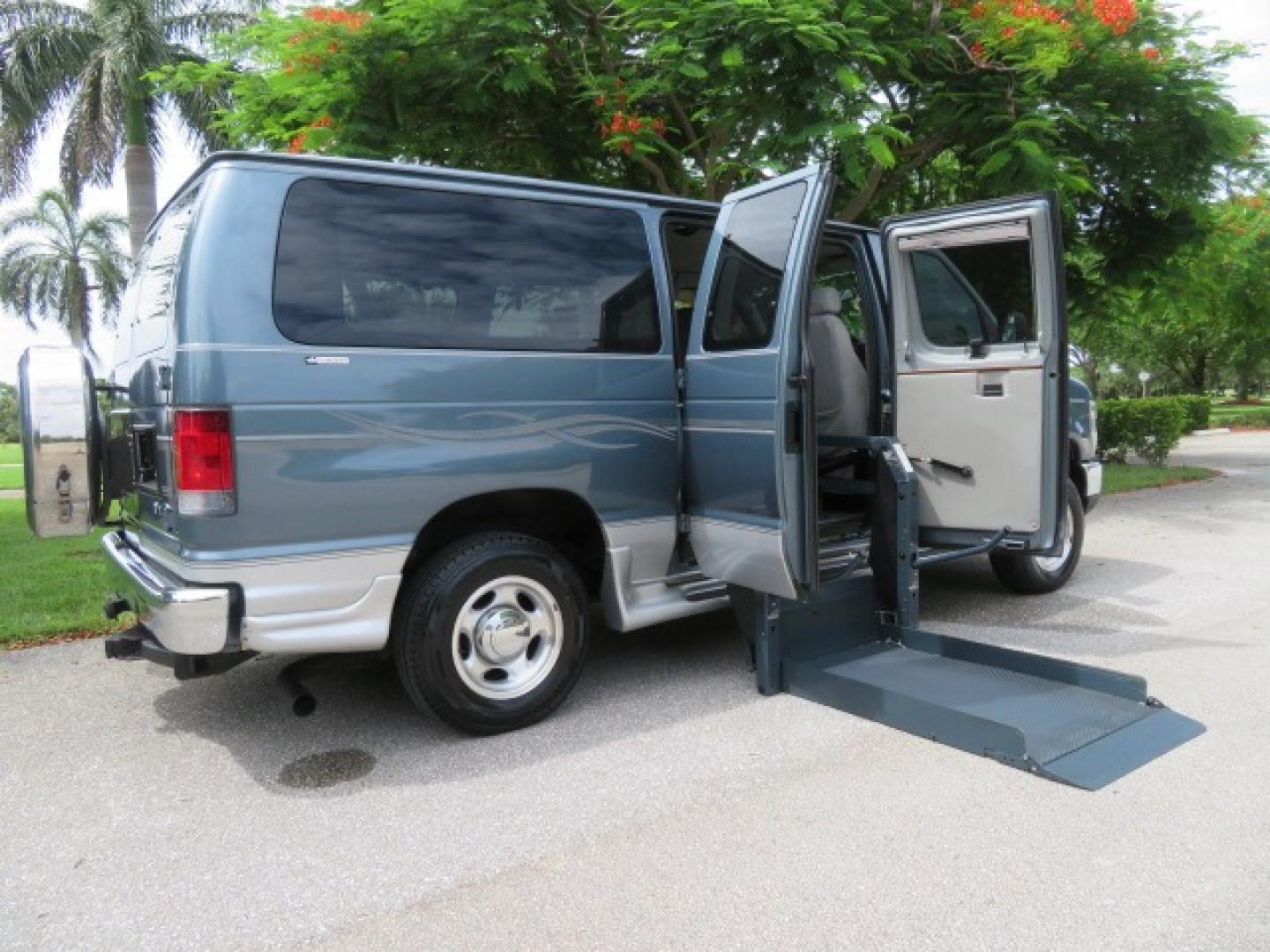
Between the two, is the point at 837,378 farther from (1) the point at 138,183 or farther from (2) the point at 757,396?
(1) the point at 138,183

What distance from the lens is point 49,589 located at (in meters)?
6.83

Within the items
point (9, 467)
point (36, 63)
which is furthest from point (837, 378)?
point (9, 467)

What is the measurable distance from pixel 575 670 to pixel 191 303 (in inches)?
85.6

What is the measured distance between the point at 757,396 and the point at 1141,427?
553 inches

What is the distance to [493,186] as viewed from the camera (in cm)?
403

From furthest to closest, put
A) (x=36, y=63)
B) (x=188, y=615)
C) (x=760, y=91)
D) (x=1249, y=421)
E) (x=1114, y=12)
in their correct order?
(x=1249, y=421), (x=36, y=63), (x=1114, y=12), (x=760, y=91), (x=188, y=615)

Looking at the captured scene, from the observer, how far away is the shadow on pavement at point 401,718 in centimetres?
372

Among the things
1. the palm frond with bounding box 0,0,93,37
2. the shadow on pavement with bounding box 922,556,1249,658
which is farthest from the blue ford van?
the palm frond with bounding box 0,0,93,37

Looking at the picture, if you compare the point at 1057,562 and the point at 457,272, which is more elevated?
the point at 457,272

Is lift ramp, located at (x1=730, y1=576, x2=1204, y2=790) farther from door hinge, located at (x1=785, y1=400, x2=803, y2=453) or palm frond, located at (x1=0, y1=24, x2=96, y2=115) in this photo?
palm frond, located at (x1=0, y1=24, x2=96, y2=115)

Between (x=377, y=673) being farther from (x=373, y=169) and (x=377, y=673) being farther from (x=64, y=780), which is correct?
(x=373, y=169)

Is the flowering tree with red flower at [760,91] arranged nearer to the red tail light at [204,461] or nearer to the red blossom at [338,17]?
the red blossom at [338,17]

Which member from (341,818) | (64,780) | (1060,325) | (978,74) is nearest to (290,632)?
(341,818)

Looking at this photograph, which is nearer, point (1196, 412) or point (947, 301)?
point (947, 301)
